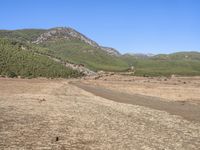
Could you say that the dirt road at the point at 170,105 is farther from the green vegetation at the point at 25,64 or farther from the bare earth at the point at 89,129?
the green vegetation at the point at 25,64

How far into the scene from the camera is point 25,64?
5384 inches

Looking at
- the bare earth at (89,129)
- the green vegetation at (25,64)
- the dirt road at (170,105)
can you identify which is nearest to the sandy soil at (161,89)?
the dirt road at (170,105)

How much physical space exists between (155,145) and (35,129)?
27.1 feet

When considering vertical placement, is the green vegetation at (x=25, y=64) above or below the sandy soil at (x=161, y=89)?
above

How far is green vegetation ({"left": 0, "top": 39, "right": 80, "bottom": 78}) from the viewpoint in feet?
407

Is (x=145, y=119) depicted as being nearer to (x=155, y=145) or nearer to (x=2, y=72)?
(x=155, y=145)

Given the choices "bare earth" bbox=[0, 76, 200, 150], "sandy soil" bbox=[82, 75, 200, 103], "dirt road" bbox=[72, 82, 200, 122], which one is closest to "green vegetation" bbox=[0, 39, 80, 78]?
"sandy soil" bbox=[82, 75, 200, 103]

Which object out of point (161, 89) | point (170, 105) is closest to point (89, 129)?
point (170, 105)

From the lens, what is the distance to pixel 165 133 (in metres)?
29.8

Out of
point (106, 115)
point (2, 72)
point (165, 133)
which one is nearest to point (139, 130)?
point (165, 133)

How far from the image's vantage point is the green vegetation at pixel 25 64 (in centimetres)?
12394

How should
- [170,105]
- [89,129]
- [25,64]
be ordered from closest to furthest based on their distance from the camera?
1. [89,129]
2. [170,105]
3. [25,64]

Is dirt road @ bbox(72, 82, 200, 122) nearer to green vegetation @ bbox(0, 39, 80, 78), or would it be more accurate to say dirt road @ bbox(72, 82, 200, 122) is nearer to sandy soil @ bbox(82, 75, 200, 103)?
sandy soil @ bbox(82, 75, 200, 103)

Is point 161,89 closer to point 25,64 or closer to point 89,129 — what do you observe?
point 89,129
